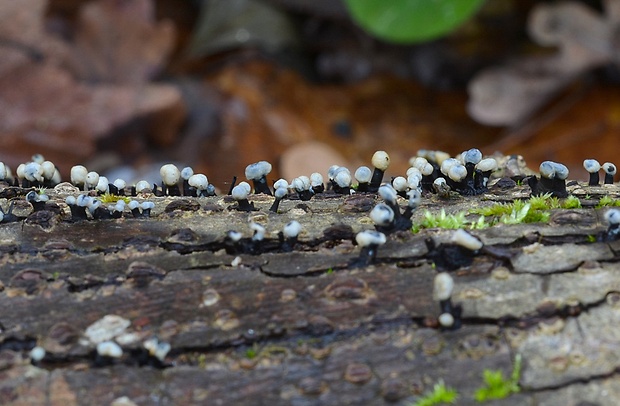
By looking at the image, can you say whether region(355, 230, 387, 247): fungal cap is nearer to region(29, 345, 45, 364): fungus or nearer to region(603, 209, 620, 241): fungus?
region(603, 209, 620, 241): fungus

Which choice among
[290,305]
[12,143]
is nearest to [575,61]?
[290,305]

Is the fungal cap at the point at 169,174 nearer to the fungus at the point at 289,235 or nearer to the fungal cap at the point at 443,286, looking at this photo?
the fungus at the point at 289,235

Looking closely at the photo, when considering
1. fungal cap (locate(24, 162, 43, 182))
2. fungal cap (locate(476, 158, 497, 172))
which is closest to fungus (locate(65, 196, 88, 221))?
fungal cap (locate(24, 162, 43, 182))

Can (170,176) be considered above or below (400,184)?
above

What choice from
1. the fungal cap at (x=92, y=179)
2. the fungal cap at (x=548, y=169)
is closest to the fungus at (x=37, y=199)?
the fungal cap at (x=92, y=179)

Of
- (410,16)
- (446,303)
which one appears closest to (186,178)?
(446,303)

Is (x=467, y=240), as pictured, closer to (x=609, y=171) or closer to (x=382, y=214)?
(x=382, y=214)
